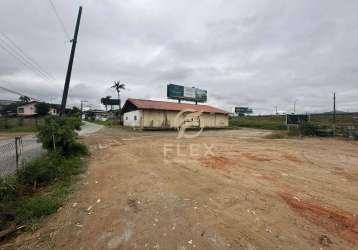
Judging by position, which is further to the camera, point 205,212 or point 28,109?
point 28,109

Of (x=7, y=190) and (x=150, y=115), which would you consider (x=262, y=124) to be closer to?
(x=150, y=115)

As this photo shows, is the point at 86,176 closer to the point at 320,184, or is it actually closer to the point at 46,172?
the point at 46,172

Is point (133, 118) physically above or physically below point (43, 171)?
above

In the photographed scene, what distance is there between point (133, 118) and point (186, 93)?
14547mm

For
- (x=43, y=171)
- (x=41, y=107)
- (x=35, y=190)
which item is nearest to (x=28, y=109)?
(x=41, y=107)

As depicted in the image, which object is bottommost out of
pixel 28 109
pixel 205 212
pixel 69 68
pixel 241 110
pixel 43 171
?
pixel 205 212

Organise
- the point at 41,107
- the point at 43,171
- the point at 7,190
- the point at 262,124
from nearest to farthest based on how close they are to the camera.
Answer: the point at 7,190 < the point at 43,171 < the point at 262,124 < the point at 41,107

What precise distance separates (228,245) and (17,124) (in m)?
31.7

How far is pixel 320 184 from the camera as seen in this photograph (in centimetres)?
473

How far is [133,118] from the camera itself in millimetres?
25297

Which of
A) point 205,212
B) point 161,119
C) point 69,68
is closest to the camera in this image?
point 205,212

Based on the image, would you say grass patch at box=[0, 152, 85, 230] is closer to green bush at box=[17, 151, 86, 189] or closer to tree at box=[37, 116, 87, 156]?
green bush at box=[17, 151, 86, 189]

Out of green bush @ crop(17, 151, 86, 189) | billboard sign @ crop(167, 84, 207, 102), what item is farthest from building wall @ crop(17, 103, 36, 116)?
green bush @ crop(17, 151, 86, 189)

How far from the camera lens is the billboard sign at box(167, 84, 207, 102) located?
3464cm
